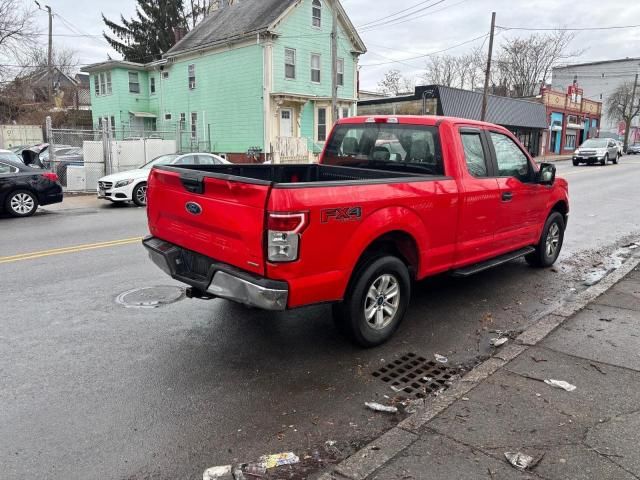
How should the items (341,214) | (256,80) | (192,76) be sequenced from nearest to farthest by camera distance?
(341,214), (256,80), (192,76)

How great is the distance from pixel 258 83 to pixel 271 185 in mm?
23915

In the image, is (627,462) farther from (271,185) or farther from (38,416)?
(38,416)

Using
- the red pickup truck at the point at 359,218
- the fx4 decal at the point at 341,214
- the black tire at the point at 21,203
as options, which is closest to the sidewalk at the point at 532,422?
the red pickup truck at the point at 359,218

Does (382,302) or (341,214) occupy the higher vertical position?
(341,214)

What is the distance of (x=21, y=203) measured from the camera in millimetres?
11508

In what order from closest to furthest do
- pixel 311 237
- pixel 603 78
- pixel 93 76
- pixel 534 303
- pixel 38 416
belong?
pixel 38 416 → pixel 311 237 → pixel 534 303 → pixel 93 76 → pixel 603 78

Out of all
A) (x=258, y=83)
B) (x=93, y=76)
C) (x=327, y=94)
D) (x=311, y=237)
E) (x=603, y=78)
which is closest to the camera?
(x=311, y=237)

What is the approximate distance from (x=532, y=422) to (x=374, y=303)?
1.58 metres

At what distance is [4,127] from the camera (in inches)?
1169

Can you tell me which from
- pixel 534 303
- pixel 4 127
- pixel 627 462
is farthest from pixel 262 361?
pixel 4 127

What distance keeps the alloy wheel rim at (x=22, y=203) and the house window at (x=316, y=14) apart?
20114mm

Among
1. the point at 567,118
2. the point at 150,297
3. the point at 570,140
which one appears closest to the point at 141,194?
the point at 150,297

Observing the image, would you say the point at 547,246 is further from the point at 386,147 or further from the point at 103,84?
the point at 103,84

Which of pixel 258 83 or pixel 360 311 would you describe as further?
pixel 258 83
